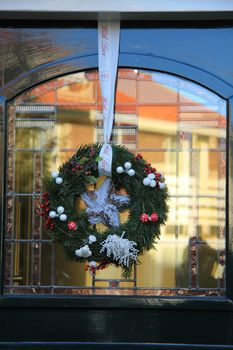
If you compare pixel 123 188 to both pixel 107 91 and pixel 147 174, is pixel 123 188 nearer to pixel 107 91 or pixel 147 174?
pixel 147 174

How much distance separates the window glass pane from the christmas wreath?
0.48 ft

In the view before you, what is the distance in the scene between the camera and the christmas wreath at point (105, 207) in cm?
404

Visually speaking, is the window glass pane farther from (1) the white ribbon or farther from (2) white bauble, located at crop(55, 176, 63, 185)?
(2) white bauble, located at crop(55, 176, 63, 185)

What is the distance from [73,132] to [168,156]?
2.33 feet

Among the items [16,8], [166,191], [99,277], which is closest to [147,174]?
[166,191]

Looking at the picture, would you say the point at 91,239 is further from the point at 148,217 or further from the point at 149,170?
the point at 149,170

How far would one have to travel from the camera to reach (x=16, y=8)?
4137 millimetres

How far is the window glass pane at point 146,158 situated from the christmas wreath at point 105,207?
0.48 feet

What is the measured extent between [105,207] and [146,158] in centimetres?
47

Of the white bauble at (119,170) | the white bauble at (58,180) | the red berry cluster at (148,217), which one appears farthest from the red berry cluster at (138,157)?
the white bauble at (58,180)

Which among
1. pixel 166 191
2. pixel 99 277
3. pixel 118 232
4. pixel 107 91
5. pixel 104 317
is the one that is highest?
pixel 107 91

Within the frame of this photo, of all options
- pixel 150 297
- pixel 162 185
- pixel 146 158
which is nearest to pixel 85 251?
pixel 150 297

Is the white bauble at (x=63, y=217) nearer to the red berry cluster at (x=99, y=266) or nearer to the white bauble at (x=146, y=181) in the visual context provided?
the red berry cluster at (x=99, y=266)

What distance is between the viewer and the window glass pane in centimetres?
422
